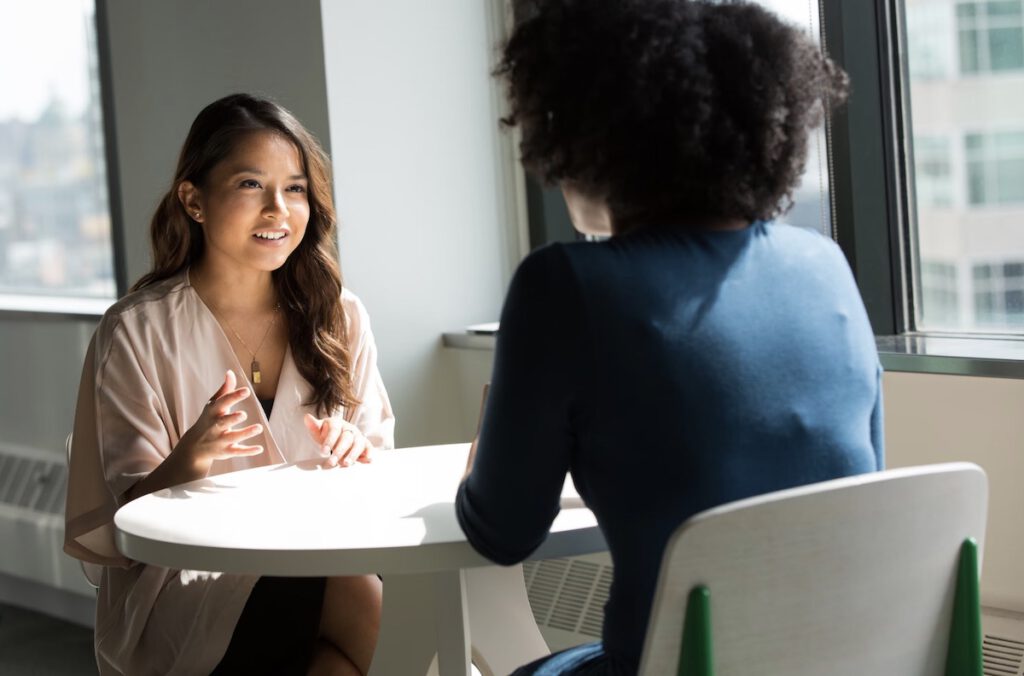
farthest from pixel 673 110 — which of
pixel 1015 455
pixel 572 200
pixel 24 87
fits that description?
pixel 24 87

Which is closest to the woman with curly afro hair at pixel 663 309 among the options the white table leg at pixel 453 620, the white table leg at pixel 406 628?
the white table leg at pixel 453 620

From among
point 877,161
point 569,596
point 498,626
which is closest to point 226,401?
point 498,626

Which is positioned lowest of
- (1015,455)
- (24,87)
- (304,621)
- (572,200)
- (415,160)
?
(304,621)

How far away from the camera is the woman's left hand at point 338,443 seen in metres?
1.99

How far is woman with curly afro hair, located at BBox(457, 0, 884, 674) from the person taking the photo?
1160 mm

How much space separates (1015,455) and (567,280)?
4.00 ft

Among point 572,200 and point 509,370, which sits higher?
point 572,200

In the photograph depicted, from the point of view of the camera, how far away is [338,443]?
2.01 meters

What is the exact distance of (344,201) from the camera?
3068 mm

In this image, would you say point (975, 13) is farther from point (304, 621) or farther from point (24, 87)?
point (24, 87)

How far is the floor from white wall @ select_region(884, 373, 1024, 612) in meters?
2.39

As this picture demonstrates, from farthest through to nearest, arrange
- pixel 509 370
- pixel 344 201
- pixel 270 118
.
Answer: pixel 344 201 → pixel 270 118 → pixel 509 370

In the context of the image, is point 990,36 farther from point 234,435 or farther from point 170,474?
point 170,474

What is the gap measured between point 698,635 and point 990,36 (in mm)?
1679
